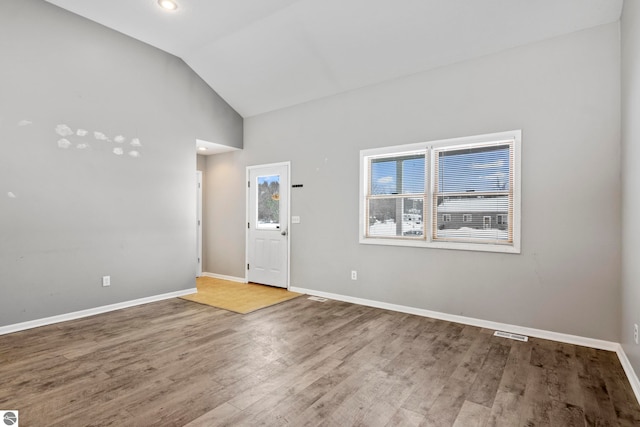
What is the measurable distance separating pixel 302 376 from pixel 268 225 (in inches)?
141

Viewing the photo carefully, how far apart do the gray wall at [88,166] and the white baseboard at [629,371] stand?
5330 mm

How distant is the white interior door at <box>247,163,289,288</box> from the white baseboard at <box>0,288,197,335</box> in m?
1.21

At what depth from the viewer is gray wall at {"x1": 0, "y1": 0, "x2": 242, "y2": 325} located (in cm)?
361

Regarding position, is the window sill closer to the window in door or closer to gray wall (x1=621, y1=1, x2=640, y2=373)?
gray wall (x1=621, y1=1, x2=640, y2=373)

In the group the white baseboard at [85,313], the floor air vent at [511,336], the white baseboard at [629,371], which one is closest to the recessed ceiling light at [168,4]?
the white baseboard at [85,313]

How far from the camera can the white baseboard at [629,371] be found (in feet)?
7.75

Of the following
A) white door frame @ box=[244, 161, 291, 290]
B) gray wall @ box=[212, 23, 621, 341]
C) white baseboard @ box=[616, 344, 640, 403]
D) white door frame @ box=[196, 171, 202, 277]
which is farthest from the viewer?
white door frame @ box=[196, 171, 202, 277]

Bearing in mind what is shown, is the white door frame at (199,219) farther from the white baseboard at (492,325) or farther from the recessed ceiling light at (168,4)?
the recessed ceiling light at (168,4)

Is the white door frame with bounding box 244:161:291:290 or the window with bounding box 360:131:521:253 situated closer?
the window with bounding box 360:131:521:253

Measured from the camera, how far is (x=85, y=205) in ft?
13.6

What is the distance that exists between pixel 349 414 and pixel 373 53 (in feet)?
12.8

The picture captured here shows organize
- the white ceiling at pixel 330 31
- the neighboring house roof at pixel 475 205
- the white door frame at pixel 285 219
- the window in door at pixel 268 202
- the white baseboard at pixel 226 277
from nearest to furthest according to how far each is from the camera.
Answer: the white ceiling at pixel 330 31 < the neighboring house roof at pixel 475 205 < the white door frame at pixel 285 219 < the window in door at pixel 268 202 < the white baseboard at pixel 226 277

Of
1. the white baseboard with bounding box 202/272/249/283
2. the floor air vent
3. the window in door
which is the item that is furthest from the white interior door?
the floor air vent

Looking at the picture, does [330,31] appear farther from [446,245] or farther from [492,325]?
[492,325]
